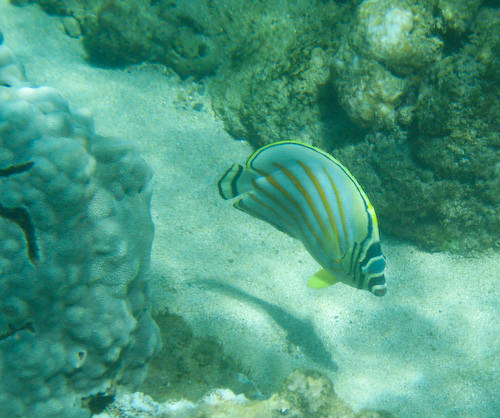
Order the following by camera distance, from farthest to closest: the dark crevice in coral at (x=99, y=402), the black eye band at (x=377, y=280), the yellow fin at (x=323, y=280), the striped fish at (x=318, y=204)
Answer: the dark crevice in coral at (x=99, y=402)
the yellow fin at (x=323, y=280)
the black eye band at (x=377, y=280)
the striped fish at (x=318, y=204)

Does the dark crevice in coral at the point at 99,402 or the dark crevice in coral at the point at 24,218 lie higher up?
the dark crevice in coral at the point at 24,218

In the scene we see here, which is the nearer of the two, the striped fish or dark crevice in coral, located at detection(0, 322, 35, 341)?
the striped fish

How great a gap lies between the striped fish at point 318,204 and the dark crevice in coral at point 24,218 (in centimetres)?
108

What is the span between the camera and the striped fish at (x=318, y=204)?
1.70 meters

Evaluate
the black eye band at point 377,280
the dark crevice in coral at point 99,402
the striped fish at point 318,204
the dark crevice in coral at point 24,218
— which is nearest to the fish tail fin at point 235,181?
the striped fish at point 318,204

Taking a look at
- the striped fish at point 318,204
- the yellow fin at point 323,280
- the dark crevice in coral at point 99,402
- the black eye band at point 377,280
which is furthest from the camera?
the dark crevice in coral at point 99,402

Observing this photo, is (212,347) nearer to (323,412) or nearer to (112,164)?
(323,412)

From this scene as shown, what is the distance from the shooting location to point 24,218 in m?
1.96

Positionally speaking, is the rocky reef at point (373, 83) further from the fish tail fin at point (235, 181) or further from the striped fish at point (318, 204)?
A: the fish tail fin at point (235, 181)

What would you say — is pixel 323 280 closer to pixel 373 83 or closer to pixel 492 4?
pixel 373 83

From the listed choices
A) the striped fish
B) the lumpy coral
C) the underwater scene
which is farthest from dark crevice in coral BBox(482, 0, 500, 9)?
the lumpy coral

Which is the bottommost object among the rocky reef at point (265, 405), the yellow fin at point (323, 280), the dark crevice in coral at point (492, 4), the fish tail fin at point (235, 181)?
the rocky reef at point (265, 405)

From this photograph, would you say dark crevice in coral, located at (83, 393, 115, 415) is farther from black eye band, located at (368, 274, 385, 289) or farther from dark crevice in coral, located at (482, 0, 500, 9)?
dark crevice in coral, located at (482, 0, 500, 9)

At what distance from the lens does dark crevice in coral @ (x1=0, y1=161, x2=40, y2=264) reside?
1928mm
